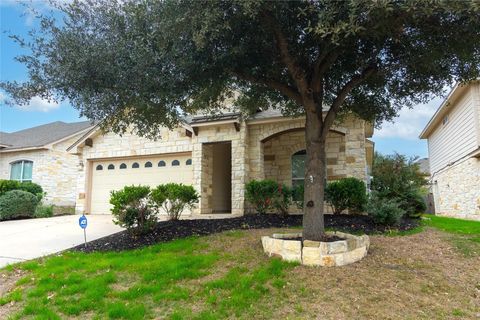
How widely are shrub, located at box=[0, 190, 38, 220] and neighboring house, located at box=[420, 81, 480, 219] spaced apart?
16.9 m

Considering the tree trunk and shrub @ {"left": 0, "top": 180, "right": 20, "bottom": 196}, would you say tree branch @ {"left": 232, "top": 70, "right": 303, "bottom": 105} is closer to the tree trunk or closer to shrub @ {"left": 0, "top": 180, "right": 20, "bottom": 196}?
the tree trunk

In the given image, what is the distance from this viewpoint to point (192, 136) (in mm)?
12828

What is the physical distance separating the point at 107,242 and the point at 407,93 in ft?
25.2

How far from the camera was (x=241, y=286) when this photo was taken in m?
5.00

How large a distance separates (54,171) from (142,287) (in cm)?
1715

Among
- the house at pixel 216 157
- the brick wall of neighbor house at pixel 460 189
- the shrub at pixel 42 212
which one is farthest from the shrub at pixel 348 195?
the shrub at pixel 42 212

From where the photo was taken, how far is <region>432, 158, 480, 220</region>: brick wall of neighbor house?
1380cm

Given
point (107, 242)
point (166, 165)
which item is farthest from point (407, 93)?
point (166, 165)

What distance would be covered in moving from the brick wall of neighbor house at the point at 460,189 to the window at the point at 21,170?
2219 cm

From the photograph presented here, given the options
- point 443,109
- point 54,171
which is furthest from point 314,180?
point 54,171

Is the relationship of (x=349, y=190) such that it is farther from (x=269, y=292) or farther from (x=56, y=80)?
(x=56, y=80)

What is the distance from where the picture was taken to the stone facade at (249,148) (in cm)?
1105

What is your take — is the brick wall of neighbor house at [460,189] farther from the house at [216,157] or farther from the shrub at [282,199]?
the shrub at [282,199]

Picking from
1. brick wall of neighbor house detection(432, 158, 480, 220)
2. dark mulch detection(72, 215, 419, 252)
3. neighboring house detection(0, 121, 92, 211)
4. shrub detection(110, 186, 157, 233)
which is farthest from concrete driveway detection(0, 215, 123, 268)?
brick wall of neighbor house detection(432, 158, 480, 220)
